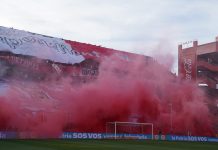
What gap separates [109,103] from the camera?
1955 inches

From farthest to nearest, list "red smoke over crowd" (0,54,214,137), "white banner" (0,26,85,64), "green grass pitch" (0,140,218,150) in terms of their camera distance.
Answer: "white banner" (0,26,85,64), "red smoke over crowd" (0,54,214,137), "green grass pitch" (0,140,218,150)

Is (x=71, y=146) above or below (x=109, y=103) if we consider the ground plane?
below

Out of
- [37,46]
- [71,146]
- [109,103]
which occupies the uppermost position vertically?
[37,46]

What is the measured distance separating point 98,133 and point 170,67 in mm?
15008

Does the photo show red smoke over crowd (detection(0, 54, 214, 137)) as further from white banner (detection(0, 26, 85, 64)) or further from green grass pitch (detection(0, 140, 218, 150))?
green grass pitch (detection(0, 140, 218, 150))

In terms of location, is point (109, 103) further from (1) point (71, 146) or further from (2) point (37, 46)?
(1) point (71, 146)

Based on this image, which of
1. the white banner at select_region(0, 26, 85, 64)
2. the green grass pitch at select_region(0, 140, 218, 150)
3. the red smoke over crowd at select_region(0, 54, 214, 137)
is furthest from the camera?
the white banner at select_region(0, 26, 85, 64)

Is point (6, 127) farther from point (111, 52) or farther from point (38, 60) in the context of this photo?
point (111, 52)

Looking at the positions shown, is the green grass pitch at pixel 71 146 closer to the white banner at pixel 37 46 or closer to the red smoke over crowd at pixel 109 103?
the red smoke over crowd at pixel 109 103

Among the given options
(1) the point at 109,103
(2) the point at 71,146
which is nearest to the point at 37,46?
(1) the point at 109,103

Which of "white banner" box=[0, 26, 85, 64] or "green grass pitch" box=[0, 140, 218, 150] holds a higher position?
"white banner" box=[0, 26, 85, 64]

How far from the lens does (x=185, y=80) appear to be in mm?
57000

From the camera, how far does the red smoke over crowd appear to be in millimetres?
43500

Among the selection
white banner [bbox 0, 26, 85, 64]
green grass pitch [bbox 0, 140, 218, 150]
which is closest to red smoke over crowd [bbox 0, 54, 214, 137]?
white banner [bbox 0, 26, 85, 64]
